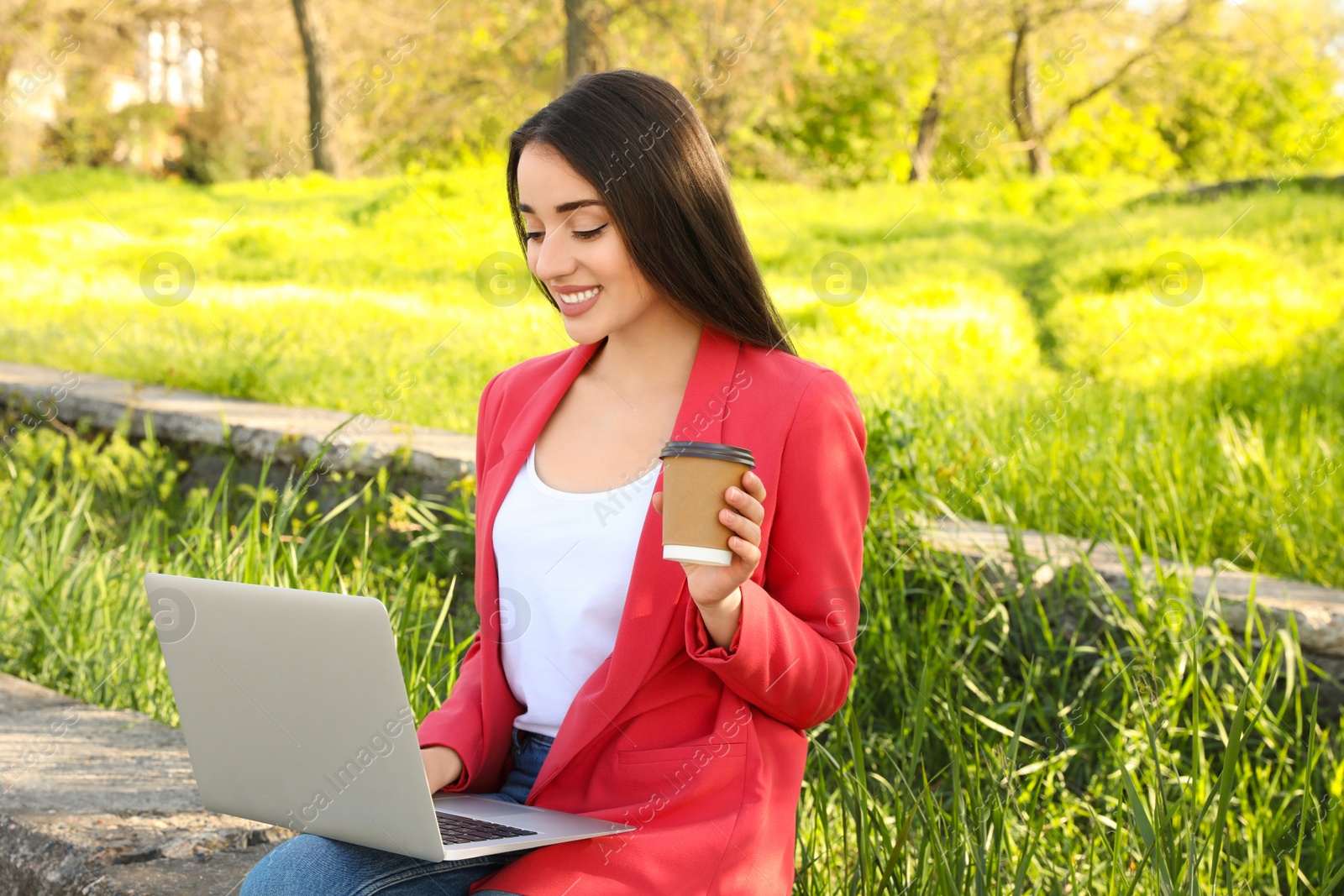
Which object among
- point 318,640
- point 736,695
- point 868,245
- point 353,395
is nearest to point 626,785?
point 736,695

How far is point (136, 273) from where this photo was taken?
8969 mm

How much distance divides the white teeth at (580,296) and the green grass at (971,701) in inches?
32.5

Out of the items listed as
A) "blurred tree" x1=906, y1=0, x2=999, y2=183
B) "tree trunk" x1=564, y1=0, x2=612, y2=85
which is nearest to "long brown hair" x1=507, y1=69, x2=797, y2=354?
"tree trunk" x1=564, y1=0, x2=612, y2=85

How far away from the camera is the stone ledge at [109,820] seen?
75.7 inches

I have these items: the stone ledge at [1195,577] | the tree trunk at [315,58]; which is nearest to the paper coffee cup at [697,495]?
the stone ledge at [1195,577]

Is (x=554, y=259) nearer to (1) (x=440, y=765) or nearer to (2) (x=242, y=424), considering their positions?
(1) (x=440, y=765)

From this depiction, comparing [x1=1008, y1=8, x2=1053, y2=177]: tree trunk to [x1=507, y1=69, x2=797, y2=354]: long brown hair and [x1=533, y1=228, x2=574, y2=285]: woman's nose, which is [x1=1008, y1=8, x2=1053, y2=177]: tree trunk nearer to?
[x1=507, y1=69, x2=797, y2=354]: long brown hair

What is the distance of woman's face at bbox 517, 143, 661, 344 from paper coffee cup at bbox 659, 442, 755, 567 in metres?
0.47

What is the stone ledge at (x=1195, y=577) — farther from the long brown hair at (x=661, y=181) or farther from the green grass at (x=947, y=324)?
the long brown hair at (x=661, y=181)

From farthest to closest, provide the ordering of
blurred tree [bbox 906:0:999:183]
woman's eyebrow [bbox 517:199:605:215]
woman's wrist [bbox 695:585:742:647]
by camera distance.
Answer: blurred tree [bbox 906:0:999:183] → woman's eyebrow [bbox 517:199:605:215] → woman's wrist [bbox 695:585:742:647]

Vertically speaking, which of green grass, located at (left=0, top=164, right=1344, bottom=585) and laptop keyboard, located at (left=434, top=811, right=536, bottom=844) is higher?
green grass, located at (left=0, top=164, right=1344, bottom=585)

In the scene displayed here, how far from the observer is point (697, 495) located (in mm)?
1159

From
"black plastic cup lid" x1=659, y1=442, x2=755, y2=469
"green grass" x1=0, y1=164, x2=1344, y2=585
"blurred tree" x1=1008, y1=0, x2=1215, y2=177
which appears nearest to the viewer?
"black plastic cup lid" x1=659, y1=442, x2=755, y2=469

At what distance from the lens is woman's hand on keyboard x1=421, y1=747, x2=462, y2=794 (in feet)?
5.23
